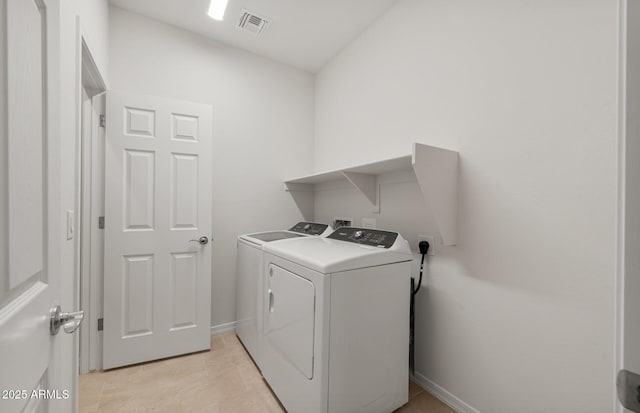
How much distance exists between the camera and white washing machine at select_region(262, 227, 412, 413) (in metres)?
1.31

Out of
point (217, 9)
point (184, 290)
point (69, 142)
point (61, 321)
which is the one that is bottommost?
point (184, 290)

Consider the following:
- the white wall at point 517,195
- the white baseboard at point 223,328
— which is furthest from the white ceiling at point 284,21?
the white baseboard at point 223,328

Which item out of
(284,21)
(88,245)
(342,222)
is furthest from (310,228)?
(284,21)

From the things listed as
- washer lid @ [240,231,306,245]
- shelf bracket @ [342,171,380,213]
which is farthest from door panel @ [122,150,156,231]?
shelf bracket @ [342,171,380,213]

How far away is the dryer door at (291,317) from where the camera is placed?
1.37 metres

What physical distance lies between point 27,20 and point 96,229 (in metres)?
1.83

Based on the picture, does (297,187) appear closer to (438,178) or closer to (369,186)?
(369,186)

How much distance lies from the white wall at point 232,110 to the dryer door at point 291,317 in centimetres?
107

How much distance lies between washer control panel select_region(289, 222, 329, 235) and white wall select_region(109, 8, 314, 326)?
0.83ft

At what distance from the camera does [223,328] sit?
2600mm

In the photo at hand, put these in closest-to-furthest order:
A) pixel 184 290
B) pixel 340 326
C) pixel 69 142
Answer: pixel 69 142, pixel 340 326, pixel 184 290

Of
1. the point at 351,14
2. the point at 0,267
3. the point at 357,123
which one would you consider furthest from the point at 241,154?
the point at 0,267

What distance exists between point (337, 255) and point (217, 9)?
85.6 inches

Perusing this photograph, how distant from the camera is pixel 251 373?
6.40 feet
